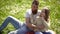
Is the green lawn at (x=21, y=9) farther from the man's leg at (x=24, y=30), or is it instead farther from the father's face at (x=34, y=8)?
the father's face at (x=34, y=8)

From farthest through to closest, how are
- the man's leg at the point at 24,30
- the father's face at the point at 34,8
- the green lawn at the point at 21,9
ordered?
the green lawn at the point at 21,9 → the man's leg at the point at 24,30 → the father's face at the point at 34,8

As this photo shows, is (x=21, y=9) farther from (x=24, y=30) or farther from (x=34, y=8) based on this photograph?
(x=34, y=8)

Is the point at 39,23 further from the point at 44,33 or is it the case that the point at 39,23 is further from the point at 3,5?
the point at 3,5

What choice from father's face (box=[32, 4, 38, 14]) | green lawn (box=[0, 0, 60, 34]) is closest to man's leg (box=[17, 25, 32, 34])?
father's face (box=[32, 4, 38, 14])

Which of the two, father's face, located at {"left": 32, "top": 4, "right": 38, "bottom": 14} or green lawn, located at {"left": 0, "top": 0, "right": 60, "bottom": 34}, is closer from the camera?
father's face, located at {"left": 32, "top": 4, "right": 38, "bottom": 14}

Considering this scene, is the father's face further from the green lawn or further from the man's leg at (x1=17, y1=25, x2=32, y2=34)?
the green lawn

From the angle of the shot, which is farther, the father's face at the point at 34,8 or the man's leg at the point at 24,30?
the man's leg at the point at 24,30

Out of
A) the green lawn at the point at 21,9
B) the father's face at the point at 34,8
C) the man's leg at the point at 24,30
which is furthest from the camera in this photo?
the green lawn at the point at 21,9

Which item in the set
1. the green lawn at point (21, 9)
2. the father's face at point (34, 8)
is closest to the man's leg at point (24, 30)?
the father's face at point (34, 8)

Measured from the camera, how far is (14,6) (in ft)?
15.9

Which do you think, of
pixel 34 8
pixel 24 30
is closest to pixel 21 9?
pixel 24 30

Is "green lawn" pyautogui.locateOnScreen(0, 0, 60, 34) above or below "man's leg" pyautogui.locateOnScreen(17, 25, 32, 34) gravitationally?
above

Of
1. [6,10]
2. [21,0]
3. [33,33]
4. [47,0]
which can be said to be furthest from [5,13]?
[33,33]

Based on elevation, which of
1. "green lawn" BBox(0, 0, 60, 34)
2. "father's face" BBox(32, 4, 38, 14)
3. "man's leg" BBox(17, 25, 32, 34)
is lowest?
"man's leg" BBox(17, 25, 32, 34)
